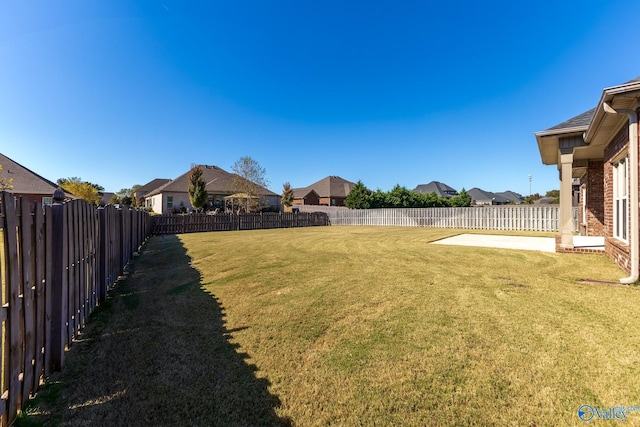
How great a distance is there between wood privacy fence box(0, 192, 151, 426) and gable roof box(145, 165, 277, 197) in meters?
30.0

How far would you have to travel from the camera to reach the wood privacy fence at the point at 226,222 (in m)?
19.0

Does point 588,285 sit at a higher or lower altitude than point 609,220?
lower

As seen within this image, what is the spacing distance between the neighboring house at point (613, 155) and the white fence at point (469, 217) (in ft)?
29.9

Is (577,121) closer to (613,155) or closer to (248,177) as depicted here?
(613,155)

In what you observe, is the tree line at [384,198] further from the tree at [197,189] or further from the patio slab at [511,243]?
the patio slab at [511,243]

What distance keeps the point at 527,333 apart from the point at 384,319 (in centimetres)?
160

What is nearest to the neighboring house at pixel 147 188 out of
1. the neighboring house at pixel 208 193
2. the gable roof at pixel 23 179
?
the neighboring house at pixel 208 193

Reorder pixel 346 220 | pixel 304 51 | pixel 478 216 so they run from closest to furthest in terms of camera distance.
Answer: pixel 304 51 < pixel 478 216 < pixel 346 220

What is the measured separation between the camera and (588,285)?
499cm

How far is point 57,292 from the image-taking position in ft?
8.68

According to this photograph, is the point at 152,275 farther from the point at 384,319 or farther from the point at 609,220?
the point at 609,220

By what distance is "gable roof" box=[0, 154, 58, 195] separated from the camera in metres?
19.5

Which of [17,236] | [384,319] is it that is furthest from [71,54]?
[384,319]

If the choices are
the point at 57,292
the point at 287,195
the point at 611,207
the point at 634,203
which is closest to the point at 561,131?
the point at 611,207
